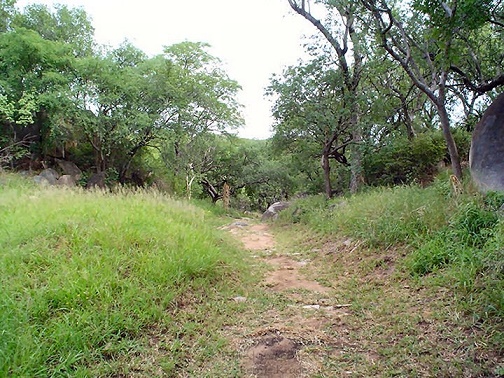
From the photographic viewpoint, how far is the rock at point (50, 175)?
32.7ft

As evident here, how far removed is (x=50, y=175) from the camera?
10.3 m

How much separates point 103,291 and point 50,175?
→ 31.7ft

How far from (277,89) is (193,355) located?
26.9 feet

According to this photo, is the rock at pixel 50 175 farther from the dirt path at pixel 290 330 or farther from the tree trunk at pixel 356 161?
the tree trunk at pixel 356 161

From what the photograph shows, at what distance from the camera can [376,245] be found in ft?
14.2

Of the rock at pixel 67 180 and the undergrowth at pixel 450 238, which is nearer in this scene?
the undergrowth at pixel 450 238

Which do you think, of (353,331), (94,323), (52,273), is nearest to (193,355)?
(94,323)

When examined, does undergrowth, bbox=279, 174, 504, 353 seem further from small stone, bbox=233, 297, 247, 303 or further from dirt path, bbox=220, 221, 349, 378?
small stone, bbox=233, 297, 247, 303

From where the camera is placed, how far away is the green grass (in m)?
1.97

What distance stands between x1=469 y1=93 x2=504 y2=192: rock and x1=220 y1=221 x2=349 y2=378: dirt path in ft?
9.00

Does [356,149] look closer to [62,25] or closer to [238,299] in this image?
[238,299]

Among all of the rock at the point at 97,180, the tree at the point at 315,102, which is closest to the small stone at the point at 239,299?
the tree at the point at 315,102

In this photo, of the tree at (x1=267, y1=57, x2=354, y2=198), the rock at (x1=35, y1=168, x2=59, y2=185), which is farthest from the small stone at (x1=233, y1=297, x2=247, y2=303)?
the rock at (x1=35, y1=168, x2=59, y2=185)

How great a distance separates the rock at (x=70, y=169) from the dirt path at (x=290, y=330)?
10.1 meters
